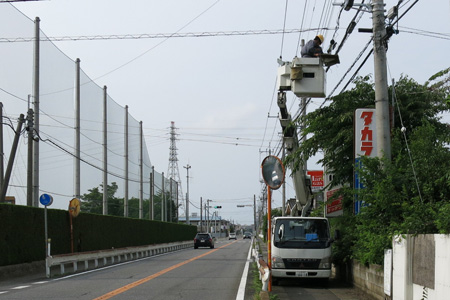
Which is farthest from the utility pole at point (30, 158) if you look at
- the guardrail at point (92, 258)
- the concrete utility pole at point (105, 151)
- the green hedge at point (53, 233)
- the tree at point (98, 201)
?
the tree at point (98, 201)

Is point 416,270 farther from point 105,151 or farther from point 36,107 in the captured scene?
point 105,151

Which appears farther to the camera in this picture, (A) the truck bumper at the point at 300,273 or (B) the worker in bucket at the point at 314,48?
(A) the truck bumper at the point at 300,273

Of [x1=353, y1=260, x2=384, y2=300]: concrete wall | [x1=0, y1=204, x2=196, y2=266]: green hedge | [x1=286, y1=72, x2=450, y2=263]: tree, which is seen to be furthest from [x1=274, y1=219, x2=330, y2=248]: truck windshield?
[x1=0, y1=204, x2=196, y2=266]: green hedge

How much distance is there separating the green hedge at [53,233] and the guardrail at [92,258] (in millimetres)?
1101

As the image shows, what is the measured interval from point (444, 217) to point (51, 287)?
37.0 ft

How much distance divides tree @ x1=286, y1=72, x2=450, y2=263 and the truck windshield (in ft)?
2.34

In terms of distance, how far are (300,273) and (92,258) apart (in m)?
11.8

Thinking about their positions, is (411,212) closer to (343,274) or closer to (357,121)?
(357,121)

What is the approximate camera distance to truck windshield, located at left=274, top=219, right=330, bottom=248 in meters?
16.0

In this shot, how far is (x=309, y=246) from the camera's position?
15.9m

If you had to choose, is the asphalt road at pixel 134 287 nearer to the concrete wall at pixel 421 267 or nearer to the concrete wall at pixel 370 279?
the concrete wall at pixel 370 279

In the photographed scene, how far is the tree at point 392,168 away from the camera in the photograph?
10483 millimetres

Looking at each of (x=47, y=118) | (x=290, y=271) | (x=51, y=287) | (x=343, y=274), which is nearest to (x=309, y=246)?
(x=290, y=271)

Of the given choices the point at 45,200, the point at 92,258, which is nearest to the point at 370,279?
the point at 45,200
